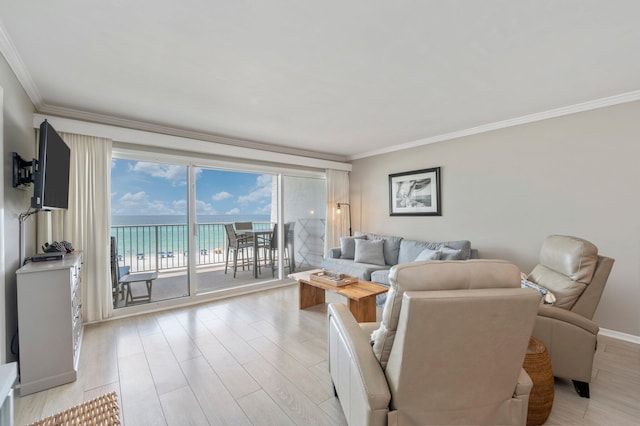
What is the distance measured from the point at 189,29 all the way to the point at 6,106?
1.54 metres

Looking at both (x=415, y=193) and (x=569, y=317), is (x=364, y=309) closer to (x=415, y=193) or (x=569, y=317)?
(x=569, y=317)

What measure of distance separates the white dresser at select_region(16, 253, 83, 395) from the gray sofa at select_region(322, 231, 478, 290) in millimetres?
3200

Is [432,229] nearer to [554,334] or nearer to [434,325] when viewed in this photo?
[554,334]

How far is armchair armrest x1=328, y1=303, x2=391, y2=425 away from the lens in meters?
1.19

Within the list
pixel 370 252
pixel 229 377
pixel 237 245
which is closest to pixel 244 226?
pixel 237 245

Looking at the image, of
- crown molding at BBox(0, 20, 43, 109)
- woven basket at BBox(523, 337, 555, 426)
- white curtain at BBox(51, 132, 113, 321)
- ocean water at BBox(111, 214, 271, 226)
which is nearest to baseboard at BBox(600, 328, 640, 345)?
woven basket at BBox(523, 337, 555, 426)

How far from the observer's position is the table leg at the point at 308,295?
369 centimetres

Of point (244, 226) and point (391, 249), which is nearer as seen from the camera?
point (391, 249)

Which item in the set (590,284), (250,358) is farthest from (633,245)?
(250,358)

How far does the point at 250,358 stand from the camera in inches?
96.8

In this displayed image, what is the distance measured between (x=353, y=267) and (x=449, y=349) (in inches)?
124

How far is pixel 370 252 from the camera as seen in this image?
450cm

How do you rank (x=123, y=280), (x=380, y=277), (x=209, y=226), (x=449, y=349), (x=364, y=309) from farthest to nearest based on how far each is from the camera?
1. (x=209, y=226)
2. (x=380, y=277)
3. (x=123, y=280)
4. (x=364, y=309)
5. (x=449, y=349)

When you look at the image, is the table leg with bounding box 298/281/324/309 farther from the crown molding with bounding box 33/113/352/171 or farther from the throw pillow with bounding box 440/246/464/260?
the crown molding with bounding box 33/113/352/171
